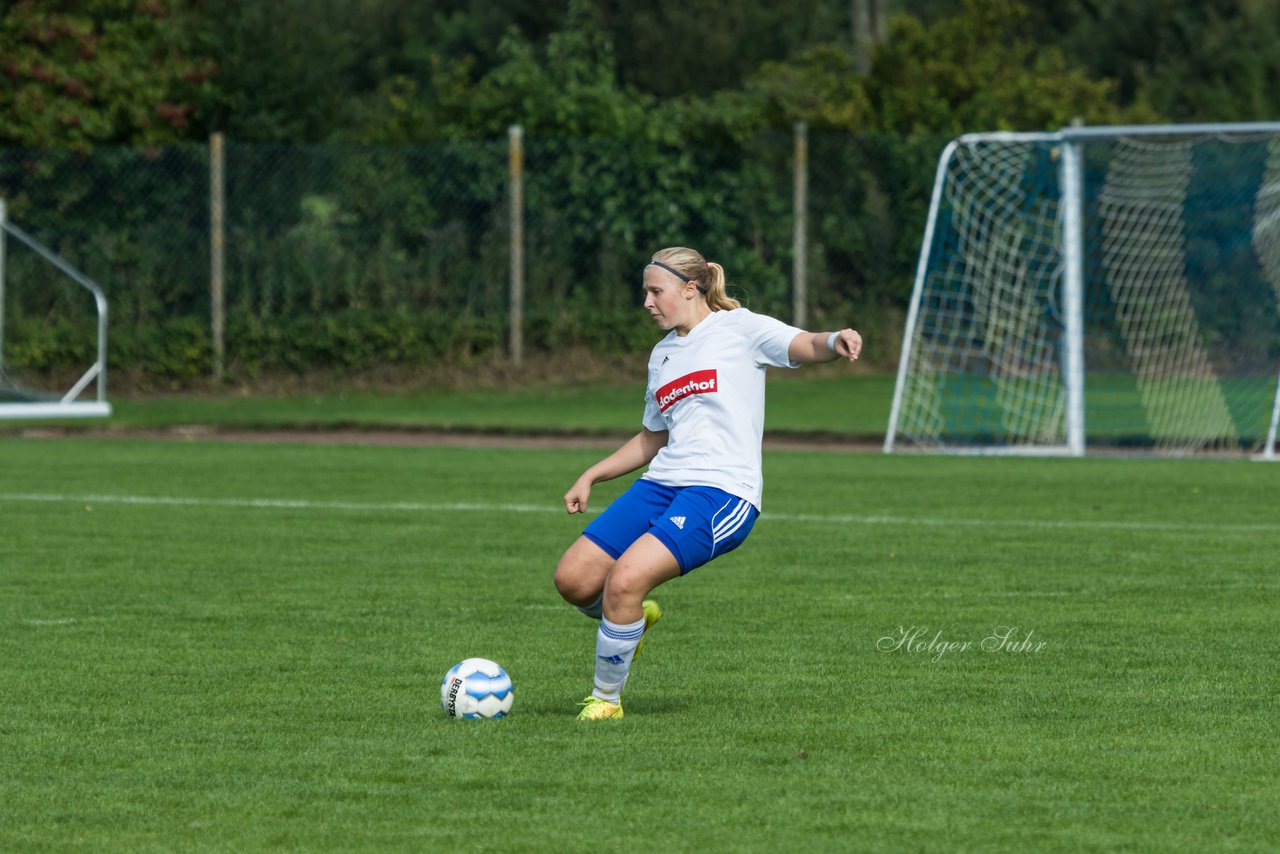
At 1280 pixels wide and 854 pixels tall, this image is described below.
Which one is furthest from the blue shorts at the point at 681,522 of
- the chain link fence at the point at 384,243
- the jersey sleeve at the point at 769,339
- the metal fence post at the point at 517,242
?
the chain link fence at the point at 384,243

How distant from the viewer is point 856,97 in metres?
28.7

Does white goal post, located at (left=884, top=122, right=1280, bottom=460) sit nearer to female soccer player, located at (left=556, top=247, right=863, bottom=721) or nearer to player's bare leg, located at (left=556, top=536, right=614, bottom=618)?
female soccer player, located at (left=556, top=247, right=863, bottom=721)

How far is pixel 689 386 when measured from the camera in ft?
21.9

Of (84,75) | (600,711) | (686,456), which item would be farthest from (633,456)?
(84,75)

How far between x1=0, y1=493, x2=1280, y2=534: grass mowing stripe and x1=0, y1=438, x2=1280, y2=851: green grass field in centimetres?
5

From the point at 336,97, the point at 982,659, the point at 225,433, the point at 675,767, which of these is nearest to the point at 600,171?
the point at 225,433

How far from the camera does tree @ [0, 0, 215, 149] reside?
2391 cm

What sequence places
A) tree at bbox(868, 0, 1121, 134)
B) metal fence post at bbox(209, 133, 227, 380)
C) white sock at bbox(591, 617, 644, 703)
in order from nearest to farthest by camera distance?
white sock at bbox(591, 617, 644, 703)
metal fence post at bbox(209, 133, 227, 380)
tree at bbox(868, 0, 1121, 134)

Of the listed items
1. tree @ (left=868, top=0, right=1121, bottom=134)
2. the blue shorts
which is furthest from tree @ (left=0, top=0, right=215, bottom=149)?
the blue shorts

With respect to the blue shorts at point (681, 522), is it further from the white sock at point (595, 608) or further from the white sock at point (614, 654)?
the white sock at point (614, 654)

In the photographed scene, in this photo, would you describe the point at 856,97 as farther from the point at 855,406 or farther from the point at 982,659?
the point at 982,659

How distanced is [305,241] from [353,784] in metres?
17.9

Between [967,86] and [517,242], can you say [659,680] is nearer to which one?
[517,242]

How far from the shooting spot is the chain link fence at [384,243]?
73.8 ft
